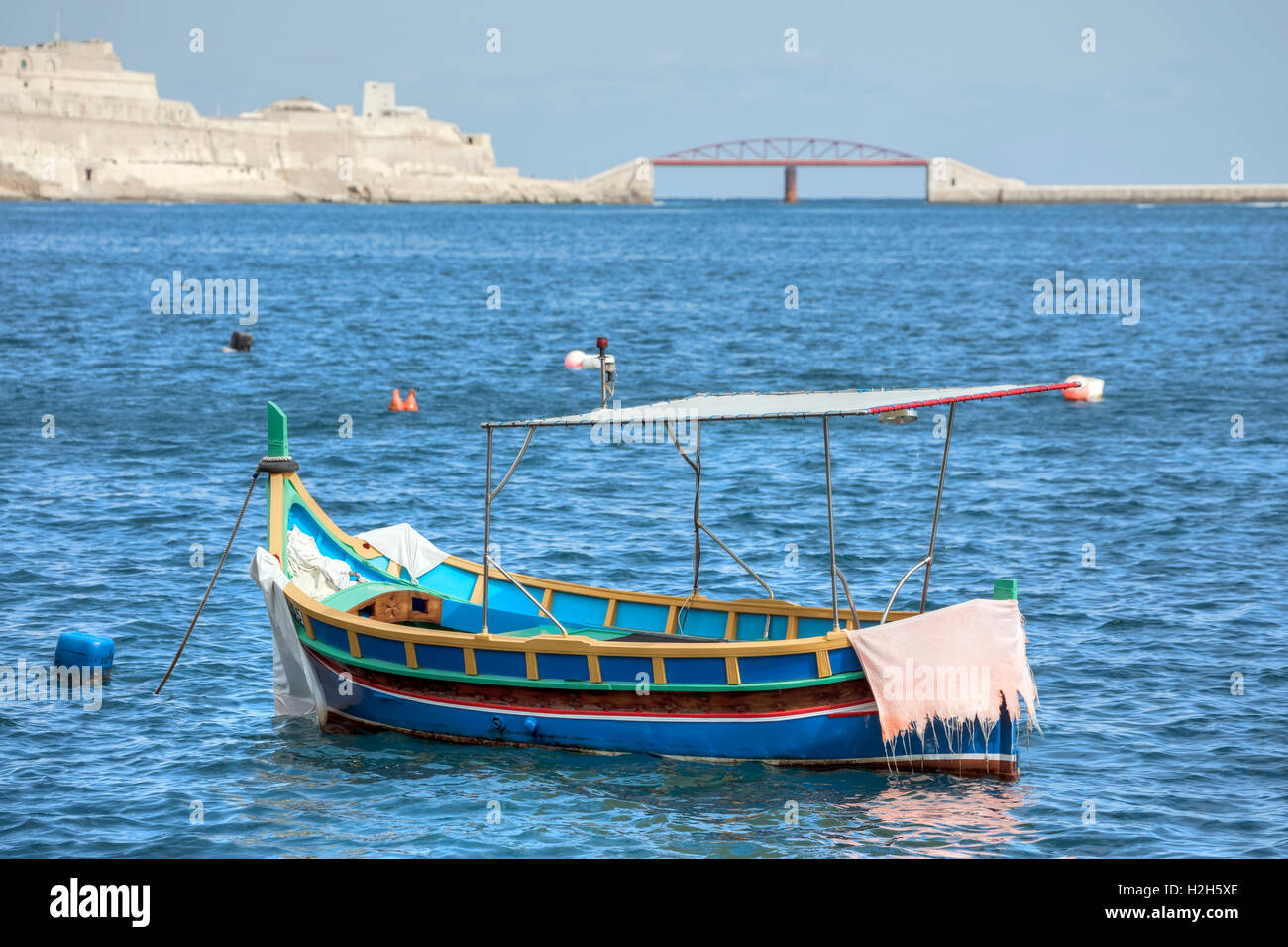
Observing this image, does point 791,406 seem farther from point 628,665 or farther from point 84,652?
point 84,652

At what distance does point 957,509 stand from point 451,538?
30.9 ft

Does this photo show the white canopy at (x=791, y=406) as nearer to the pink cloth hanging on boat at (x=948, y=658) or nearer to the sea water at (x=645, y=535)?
the pink cloth hanging on boat at (x=948, y=658)

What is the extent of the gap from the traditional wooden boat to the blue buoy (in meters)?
2.46

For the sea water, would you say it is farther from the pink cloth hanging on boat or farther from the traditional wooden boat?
the pink cloth hanging on boat

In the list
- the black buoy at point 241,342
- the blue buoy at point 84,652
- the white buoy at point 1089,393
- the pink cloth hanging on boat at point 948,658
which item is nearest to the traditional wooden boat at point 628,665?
A: the pink cloth hanging on boat at point 948,658

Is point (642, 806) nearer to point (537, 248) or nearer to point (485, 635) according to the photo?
point (485, 635)

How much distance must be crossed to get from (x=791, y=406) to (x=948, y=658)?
3254 millimetres

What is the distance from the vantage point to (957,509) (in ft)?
88.6

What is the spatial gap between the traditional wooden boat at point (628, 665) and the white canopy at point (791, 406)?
0.03 m

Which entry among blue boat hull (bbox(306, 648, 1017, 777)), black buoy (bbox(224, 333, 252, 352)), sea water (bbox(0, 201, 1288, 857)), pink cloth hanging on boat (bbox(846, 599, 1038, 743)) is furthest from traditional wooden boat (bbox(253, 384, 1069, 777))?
black buoy (bbox(224, 333, 252, 352))

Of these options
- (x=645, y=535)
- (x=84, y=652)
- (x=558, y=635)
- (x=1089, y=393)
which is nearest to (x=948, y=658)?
(x=558, y=635)
